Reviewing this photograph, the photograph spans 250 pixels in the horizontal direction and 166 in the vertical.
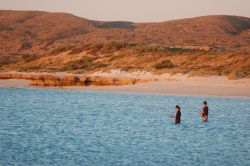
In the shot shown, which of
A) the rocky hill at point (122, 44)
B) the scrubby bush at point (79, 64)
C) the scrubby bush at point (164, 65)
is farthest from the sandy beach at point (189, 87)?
the scrubby bush at point (79, 64)

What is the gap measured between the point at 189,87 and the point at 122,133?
2095cm

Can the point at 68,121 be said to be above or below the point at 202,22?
below

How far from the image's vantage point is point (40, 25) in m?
144

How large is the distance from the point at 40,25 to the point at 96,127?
124m

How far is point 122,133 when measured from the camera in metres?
21.7

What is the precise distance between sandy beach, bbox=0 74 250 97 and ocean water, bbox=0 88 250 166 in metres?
2.21

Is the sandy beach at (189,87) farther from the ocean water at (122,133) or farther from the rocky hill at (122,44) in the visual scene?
the rocky hill at (122,44)

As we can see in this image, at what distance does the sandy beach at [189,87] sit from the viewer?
130 ft

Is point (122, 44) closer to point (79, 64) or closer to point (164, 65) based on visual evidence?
point (79, 64)

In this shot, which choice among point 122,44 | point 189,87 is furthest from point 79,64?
point 189,87

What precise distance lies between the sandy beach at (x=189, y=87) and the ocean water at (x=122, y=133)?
2212 mm

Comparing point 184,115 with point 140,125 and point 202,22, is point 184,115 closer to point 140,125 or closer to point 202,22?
point 140,125

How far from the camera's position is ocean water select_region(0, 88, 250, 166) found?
1644 centimetres

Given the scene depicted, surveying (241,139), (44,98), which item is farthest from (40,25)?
(241,139)
